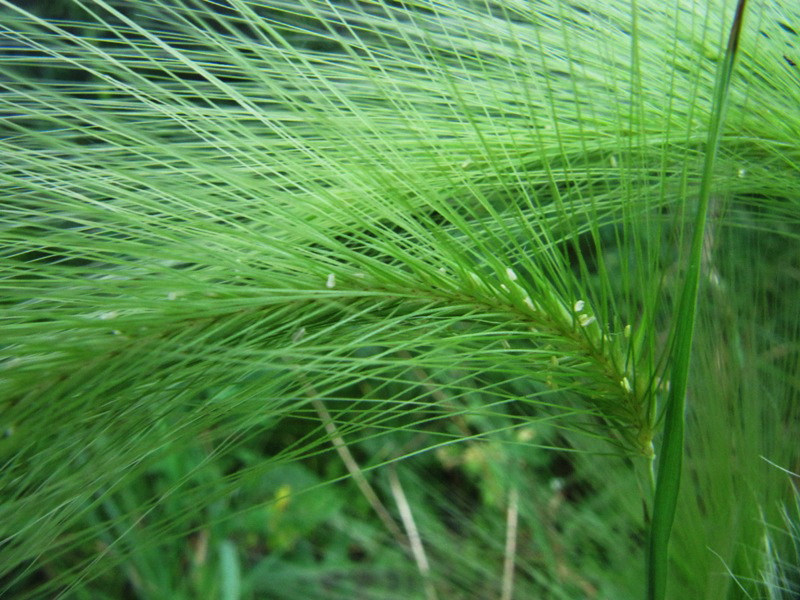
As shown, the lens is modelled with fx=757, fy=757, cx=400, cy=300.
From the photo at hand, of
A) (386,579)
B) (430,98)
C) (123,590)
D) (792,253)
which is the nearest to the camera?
(430,98)

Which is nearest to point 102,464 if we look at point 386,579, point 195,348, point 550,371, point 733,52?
point 195,348

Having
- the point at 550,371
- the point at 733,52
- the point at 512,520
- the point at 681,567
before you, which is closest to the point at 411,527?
the point at 512,520

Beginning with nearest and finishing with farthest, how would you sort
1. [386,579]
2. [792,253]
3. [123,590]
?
[792,253], [386,579], [123,590]

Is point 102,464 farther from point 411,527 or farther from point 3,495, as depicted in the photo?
point 411,527

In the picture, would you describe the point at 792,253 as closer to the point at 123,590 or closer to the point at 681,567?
the point at 681,567

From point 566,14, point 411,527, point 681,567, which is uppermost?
point 566,14

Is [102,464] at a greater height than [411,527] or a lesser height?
greater

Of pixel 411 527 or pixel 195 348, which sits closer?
pixel 195 348
